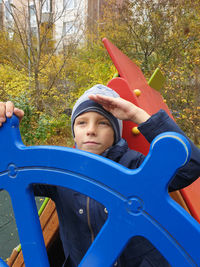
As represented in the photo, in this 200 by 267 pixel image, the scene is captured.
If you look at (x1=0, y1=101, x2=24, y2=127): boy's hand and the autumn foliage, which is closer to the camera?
(x1=0, y1=101, x2=24, y2=127): boy's hand

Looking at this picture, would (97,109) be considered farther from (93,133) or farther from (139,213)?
(139,213)

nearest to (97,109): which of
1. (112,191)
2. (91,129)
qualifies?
(91,129)

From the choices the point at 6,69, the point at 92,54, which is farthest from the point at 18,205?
the point at 92,54

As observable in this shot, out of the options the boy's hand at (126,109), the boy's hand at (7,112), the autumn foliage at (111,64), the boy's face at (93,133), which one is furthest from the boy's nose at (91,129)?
the autumn foliage at (111,64)

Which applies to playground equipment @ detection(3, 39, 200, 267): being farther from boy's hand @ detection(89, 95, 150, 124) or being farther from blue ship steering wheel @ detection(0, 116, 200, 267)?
boy's hand @ detection(89, 95, 150, 124)

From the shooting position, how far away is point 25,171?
1.86 feet

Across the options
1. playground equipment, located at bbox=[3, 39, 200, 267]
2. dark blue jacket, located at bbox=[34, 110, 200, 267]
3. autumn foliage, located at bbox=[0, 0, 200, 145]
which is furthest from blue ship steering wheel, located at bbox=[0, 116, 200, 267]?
autumn foliage, located at bbox=[0, 0, 200, 145]

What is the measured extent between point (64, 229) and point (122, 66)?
84cm

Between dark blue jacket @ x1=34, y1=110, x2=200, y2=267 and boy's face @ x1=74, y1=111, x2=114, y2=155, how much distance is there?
0.12 ft

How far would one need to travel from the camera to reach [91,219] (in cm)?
81

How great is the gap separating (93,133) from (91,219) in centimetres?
31

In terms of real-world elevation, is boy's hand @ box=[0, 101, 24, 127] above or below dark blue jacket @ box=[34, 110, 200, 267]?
above

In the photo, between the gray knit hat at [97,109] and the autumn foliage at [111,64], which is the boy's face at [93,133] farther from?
the autumn foliage at [111,64]

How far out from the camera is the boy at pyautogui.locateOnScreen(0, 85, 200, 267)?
0.72 meters
